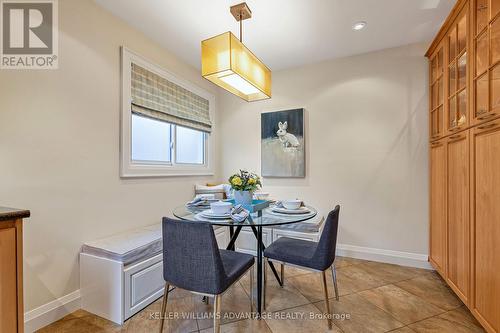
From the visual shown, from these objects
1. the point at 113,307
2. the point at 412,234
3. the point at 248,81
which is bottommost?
the point at 113,307

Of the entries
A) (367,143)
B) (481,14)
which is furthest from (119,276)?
(481,14)

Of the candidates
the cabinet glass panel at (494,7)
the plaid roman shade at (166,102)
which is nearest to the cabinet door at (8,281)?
the plaid roman shade at (166,102)

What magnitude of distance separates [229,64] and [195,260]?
133 centimetres

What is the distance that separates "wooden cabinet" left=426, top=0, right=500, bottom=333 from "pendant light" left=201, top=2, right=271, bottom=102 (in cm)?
156

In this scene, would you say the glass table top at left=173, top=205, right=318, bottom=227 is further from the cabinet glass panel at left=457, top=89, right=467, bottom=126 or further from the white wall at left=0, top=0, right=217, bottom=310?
the cabinet glass panel at left=457, top=89, right=467, bottom=126

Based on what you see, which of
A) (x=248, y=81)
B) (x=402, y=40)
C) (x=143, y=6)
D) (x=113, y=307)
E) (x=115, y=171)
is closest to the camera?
(x=113, y=307)

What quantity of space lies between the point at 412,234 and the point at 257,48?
9.54 ft

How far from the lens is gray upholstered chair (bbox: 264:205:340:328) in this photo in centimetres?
162

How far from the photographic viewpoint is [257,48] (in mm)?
2770

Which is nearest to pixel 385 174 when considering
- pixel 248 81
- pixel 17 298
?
pixel 248 81

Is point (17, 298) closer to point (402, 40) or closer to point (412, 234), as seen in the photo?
point (412, 234)

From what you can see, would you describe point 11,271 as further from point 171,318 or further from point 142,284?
point 171,318

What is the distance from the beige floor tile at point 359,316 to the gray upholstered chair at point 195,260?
3.23ft

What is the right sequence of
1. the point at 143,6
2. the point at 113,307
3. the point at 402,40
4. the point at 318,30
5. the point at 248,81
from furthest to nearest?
the point at 402,40 → the point at 318,30 → the point at 143,6 → the point at 248,81 → the point at 113,307
